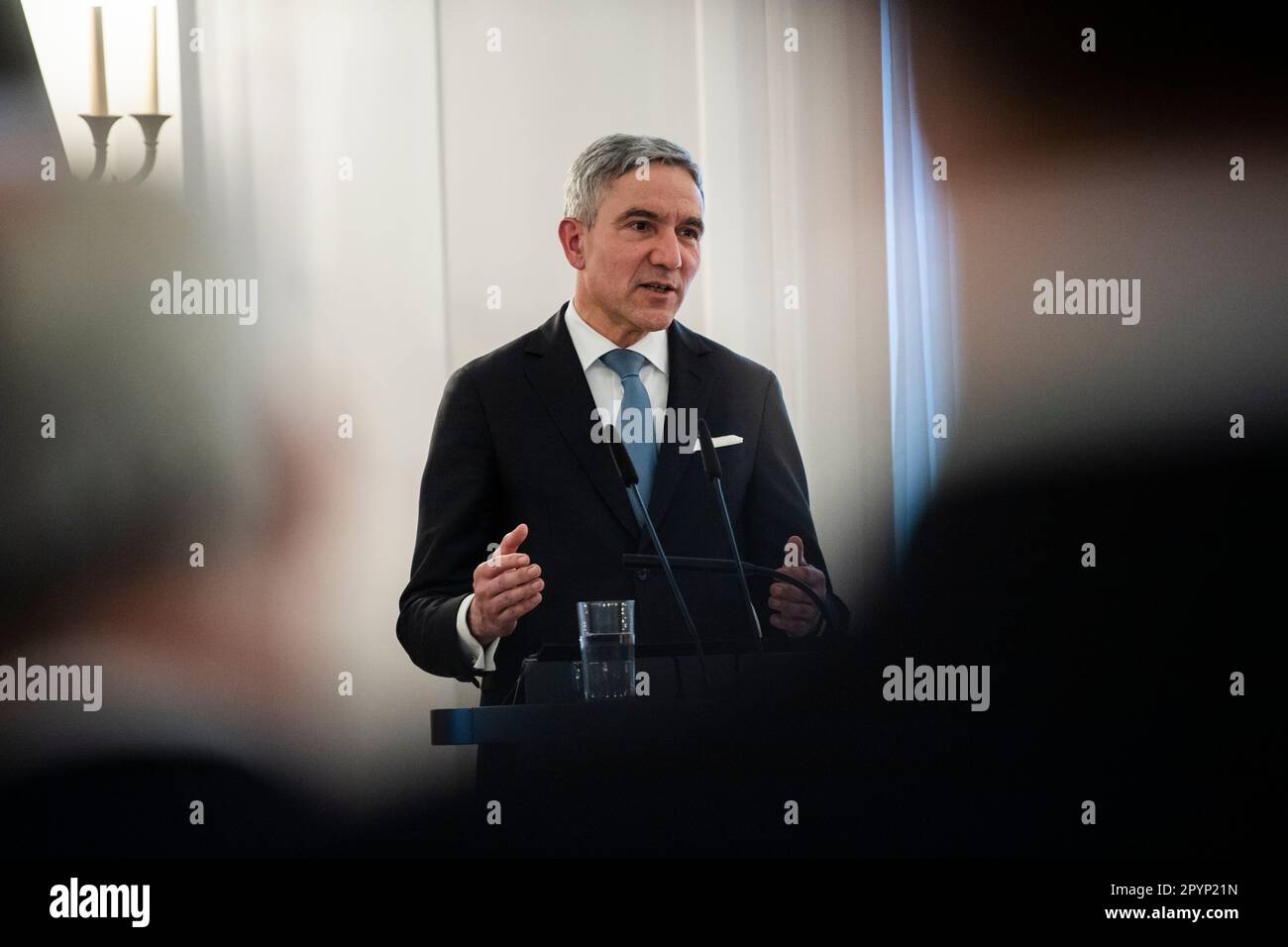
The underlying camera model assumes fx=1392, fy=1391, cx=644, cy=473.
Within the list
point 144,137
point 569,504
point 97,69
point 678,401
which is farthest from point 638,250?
point 97,69

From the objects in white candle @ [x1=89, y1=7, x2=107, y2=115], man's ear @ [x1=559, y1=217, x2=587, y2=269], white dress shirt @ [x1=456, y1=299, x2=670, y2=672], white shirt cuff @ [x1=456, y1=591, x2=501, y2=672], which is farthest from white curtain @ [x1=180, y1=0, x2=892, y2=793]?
white shirt cuff @ [x1=456, y1=591, x2=501, y2=672]

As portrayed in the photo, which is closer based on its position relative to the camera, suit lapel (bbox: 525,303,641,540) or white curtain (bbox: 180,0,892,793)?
suit lapel (bbox: 525,303,641,540)

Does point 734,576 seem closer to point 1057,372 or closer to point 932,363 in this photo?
point 932,363

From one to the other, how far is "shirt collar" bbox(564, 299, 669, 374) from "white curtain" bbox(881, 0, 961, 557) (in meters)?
0.63

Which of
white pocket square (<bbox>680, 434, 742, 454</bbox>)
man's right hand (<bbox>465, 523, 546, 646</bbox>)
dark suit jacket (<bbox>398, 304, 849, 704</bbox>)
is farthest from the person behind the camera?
white pocket square (<bbox>680, 434, 742, 454</bbox>)

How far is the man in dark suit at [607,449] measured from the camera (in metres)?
3.32

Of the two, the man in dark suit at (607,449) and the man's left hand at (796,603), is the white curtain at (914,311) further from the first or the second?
the man's left hand at (796,603)

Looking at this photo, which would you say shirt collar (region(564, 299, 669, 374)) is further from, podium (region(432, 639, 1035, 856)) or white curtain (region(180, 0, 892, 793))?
podium (region(432, 639, 1035, 856))

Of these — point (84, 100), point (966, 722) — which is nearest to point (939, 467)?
point (966, 722)

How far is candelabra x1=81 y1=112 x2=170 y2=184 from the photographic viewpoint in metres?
3.75

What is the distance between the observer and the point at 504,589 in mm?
2717
